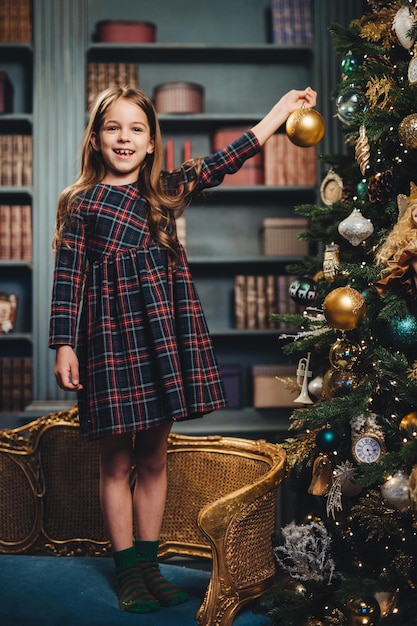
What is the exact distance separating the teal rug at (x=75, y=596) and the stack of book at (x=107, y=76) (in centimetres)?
225

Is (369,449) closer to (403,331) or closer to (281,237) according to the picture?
(403,331)

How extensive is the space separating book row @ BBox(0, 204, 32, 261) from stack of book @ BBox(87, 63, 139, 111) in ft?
1.86

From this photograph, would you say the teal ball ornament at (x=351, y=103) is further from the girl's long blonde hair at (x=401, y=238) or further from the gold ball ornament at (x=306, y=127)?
the girl's long blonde hair at (x=401, y=238)

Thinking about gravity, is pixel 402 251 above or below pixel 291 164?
below

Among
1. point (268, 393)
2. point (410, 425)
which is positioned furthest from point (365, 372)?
point (268, 393)

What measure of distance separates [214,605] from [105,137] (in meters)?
1.13

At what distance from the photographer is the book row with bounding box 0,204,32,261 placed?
12.1 ft

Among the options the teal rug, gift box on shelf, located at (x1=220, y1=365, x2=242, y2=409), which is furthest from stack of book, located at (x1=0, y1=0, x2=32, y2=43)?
the teal rug

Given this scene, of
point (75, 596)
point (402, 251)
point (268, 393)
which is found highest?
point (402, 251)

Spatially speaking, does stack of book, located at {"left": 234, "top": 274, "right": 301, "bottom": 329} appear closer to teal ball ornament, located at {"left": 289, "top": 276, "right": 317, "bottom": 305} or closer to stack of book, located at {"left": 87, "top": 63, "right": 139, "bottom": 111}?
stack of book, located at {"left": 87, "top": 63, "right": 139, "bottom": 111}

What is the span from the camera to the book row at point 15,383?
367 centimetres

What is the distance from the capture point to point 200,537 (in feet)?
7.50

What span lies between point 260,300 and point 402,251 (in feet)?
7.01

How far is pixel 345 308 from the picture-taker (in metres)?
1.73
